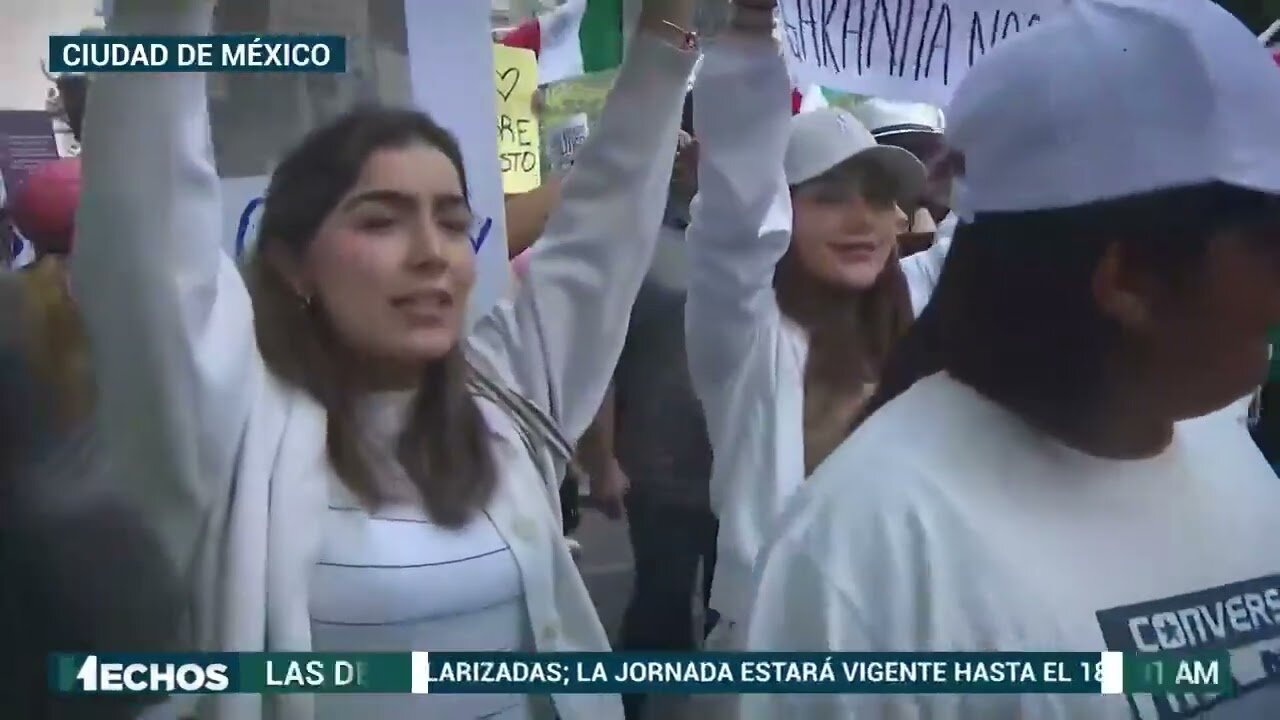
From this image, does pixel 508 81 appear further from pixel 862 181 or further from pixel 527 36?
pixel 862 181

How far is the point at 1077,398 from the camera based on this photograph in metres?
1.14

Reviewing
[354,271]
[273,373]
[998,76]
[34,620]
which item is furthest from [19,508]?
[998,76]

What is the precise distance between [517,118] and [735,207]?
283 millimetres

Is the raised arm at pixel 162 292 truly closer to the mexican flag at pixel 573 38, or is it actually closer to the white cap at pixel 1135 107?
the mexican flag at pixel 573 38

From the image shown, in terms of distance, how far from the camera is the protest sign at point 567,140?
54.4 inches

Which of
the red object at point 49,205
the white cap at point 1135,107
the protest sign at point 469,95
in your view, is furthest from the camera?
the protest sign at point 469,95

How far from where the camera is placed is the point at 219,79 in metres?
1.18

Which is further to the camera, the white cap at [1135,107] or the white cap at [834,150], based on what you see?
the white cap at [834,150]

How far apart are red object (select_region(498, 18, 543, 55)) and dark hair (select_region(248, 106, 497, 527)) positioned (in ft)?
0.49

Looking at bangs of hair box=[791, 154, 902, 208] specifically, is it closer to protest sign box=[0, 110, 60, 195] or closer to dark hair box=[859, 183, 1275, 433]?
dark hair box=[859, 183, 1275, 433]

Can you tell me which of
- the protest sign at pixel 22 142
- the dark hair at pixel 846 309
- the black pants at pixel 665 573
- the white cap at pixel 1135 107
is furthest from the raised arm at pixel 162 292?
the white cap at pixel 1135 107

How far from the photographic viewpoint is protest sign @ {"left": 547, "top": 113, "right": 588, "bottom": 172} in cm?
138

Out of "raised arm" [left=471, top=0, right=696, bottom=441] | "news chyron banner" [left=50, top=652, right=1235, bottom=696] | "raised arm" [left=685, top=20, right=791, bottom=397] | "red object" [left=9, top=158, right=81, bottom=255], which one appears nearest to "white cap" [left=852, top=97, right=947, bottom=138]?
"raised arm" [left=685, top=20, right=791, bottom=397]

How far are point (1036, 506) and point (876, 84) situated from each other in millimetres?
632
